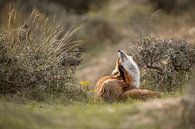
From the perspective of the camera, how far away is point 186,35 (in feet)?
67.6

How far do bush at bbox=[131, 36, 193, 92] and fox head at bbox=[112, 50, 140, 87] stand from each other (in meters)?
0.97

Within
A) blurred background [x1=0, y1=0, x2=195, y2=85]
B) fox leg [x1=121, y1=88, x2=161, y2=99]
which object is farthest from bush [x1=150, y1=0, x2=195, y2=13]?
fox leg [x1=121, y1=88, x2=161, y2=99]

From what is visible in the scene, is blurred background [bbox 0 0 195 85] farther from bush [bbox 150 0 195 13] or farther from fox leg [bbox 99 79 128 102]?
fox leg [bbox 99 79 128 102]

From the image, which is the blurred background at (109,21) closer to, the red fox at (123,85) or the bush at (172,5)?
the bush at (172,5)

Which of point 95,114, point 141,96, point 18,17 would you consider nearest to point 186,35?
point 18,17

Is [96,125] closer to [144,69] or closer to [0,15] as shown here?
[144,69]

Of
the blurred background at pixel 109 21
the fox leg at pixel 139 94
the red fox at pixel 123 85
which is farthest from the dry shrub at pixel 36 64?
the blurred background at pixel 109 21

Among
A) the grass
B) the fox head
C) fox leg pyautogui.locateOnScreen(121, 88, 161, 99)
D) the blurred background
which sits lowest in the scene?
the grass

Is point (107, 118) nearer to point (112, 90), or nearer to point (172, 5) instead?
point (112, 90)

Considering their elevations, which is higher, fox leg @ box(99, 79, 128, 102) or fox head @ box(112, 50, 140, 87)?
fox head @ box(112, 50, 140, 87)

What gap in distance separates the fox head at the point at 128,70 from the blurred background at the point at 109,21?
290 inches

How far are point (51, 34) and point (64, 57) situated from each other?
0.60m

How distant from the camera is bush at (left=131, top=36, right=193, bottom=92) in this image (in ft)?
46.1

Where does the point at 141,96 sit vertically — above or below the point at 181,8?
below
